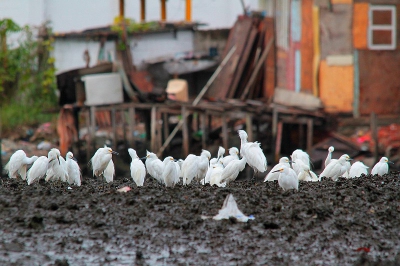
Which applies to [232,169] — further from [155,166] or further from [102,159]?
[102,159]

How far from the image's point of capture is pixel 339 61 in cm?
2670

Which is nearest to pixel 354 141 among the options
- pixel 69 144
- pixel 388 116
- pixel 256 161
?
pixel 388 116

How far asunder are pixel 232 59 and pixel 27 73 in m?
9.86

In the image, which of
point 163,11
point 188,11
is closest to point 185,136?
point 188,11

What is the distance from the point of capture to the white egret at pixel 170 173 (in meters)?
13.1

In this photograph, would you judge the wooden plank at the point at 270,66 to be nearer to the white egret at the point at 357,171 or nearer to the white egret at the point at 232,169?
the white egret at the point at 357,171

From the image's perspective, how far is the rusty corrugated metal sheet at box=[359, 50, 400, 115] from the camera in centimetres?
2641

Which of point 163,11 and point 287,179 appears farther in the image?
point 163,11

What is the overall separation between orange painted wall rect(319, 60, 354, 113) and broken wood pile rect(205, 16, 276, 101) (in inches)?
178

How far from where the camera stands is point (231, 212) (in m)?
11.1

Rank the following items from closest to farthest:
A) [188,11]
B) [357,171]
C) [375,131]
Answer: [357,171] → [375,131] → [188,11]

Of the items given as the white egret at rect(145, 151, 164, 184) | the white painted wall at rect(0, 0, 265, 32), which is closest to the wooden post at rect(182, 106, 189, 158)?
the white painted wall at rect(0, 0, 265, 32)

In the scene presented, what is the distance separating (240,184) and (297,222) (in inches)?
146

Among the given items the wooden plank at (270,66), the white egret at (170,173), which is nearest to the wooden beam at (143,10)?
the wooden plank at (270,66)
